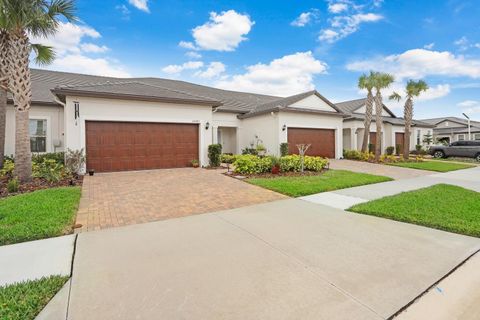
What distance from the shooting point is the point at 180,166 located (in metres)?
13.3

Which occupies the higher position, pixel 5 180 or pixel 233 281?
pixel 5 180

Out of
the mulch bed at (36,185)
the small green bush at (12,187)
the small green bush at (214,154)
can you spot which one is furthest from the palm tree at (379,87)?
the small green bush at (12,187)

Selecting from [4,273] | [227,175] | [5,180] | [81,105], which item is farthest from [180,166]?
[4,273]

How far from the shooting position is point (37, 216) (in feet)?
16.5

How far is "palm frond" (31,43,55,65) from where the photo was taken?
1041 cm

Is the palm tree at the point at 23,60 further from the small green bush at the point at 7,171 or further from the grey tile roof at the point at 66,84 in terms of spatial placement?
the grey tile roof at the point at 66,84

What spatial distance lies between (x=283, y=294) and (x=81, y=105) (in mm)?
12218

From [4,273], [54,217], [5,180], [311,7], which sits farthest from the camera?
[311,7]

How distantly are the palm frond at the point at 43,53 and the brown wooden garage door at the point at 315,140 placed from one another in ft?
45.0

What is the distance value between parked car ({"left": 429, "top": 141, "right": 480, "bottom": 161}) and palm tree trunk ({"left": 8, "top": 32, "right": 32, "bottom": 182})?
28814 millimetres

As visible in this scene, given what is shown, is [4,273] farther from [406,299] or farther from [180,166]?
[180,166]

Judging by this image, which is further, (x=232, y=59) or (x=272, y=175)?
(x=232, y=59)

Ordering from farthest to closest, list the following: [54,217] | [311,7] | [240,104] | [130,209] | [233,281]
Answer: [240,104], [311,7], [130,209], [54,217], [233,281]

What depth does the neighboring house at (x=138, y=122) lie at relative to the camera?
11.3 m
